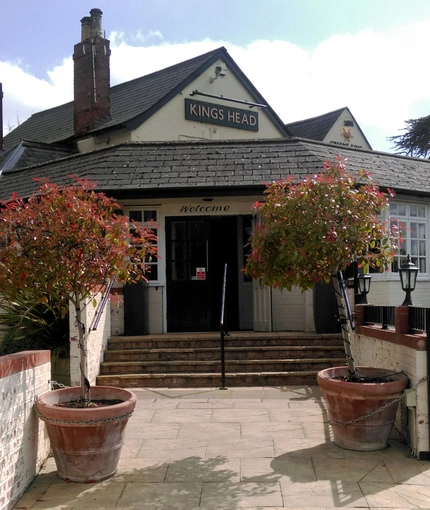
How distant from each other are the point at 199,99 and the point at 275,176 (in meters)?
8.86

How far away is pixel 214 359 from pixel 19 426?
4846 millimetres

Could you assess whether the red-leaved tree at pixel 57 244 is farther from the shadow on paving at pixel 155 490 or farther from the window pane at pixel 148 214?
the window pane at pixel 148 214

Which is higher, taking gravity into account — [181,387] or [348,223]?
[348,223]

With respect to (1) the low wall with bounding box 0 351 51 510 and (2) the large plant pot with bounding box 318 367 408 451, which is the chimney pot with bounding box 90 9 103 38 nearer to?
(1) the low wall with bounding box 0 351 51 510

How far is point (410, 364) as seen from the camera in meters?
5.80

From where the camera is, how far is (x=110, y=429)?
199 inches

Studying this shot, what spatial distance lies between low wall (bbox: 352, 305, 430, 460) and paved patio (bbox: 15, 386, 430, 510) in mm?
192

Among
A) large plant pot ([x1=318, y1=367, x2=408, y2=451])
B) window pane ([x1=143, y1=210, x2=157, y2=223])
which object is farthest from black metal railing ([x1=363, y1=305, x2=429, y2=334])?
window pane ([x1=143, y1=210, x2=157, y2=223])

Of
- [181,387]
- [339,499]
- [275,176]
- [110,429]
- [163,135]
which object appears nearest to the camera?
[339,499]

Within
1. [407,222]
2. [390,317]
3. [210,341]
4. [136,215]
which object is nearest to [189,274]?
[136,215]

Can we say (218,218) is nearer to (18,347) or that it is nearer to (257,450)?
(18,347)

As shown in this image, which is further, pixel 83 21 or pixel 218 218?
pixel 83 21

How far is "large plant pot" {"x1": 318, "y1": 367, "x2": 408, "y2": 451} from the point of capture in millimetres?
5574

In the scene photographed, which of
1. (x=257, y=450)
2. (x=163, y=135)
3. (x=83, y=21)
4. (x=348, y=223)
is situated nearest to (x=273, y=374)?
(x=257, y=450)
